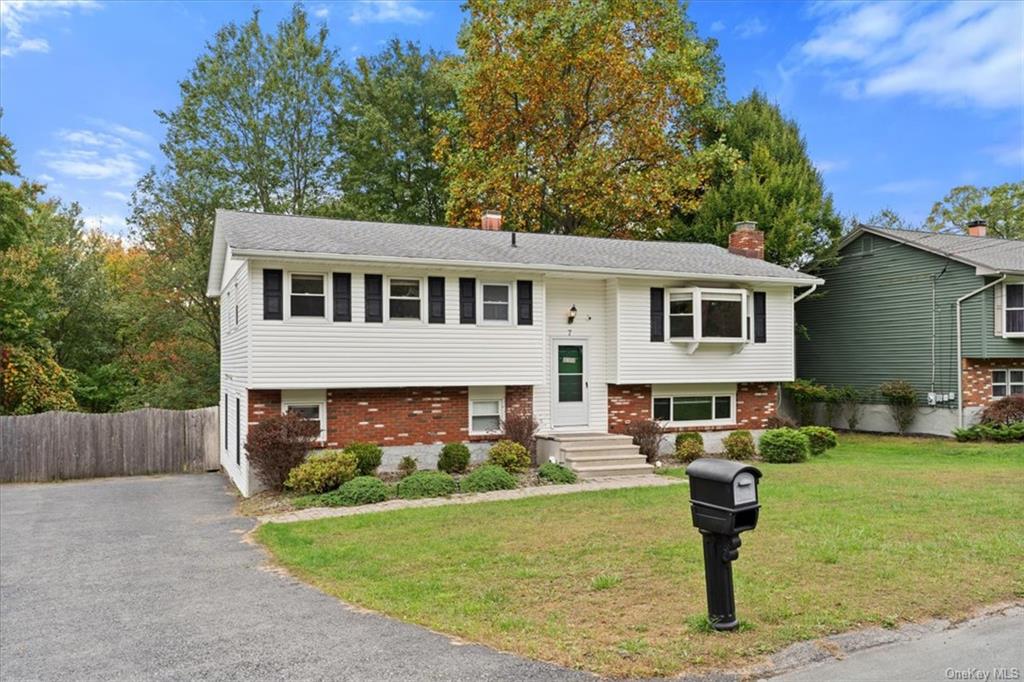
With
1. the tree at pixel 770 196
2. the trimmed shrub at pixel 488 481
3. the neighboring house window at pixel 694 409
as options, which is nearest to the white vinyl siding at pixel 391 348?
the trimmed shrub at pixel 488 481

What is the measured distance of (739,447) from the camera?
632 inches

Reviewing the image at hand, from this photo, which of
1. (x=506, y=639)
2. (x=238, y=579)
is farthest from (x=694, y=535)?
(x=238, y=579)

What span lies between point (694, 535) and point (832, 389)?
749 inches

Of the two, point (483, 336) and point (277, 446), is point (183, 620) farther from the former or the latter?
point (483, 336)

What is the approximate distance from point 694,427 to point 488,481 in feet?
21.8

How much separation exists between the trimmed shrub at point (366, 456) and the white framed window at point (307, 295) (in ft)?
8.39

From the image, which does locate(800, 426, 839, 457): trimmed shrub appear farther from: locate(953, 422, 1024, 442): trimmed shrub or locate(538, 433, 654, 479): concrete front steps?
locate(953, 422, 1024, 442): trimmed shrub

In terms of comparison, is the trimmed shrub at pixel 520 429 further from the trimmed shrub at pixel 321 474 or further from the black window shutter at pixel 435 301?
the trimmed shrub at pixel 321 474

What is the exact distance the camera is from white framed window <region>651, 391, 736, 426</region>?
1675 centimetres

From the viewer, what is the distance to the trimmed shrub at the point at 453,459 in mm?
13578

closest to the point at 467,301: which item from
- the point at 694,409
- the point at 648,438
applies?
the point at 648,438

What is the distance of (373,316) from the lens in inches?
528

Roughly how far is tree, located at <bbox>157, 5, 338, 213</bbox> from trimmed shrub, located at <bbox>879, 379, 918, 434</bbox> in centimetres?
2212

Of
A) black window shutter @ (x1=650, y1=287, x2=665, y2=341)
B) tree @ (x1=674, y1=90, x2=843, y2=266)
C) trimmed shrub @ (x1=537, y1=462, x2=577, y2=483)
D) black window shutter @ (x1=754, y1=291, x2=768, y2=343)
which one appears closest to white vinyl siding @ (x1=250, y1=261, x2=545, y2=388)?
trimmed shrub @ (x1=537, y1=462, x2=577, y2=483)
